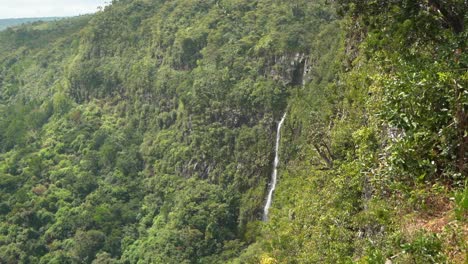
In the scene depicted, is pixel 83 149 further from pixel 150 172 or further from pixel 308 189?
pixel 308 189

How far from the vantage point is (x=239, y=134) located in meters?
43.2

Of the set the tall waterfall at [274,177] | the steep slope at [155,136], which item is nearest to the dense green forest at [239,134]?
the steep slope at [155,136]

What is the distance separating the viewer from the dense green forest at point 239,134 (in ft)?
24.2

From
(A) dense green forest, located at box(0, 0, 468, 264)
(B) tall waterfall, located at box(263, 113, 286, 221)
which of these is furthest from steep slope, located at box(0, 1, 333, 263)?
(B) tall waterfall, located at box(263, 113, 286, 221)

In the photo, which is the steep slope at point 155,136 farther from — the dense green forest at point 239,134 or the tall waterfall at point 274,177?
the tall waterfall at point 274,177

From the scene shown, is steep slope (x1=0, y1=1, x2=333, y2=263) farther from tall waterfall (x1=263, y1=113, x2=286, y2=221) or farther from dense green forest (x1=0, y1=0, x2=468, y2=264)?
tall waterfall (x1=263, y1=113, x2=286, y2=221)

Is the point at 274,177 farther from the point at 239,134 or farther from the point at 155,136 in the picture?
the point at 155,136

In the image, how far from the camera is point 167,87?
5253 centimetres

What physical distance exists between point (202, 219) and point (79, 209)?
1521 cm

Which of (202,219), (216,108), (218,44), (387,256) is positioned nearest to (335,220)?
(387,256)

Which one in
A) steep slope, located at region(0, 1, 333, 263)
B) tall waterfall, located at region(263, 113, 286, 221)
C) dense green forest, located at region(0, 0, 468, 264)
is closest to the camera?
dense green forest, located at region(0, 0, 468, 264)

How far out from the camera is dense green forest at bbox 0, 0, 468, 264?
7.38 m

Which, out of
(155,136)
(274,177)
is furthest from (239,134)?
(155,136)

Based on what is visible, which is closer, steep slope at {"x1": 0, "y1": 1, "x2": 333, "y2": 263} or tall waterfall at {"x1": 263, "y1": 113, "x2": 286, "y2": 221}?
tall waterfall at {"x1": 263, "y1": 113, "x2": 286, "y2": 221}
